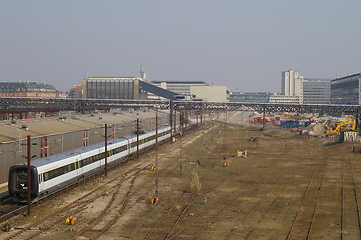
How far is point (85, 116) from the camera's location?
82.4 metres

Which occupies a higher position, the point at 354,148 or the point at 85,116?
the point at 85,116

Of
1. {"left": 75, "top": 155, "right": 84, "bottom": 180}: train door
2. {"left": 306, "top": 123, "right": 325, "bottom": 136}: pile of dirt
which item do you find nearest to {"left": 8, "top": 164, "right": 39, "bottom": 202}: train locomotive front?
{"left": 75, "top": 155, "right": 84, "bottom": 180}: train door

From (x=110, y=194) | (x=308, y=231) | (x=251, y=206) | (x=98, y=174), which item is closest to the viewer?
(x=308, y=231)

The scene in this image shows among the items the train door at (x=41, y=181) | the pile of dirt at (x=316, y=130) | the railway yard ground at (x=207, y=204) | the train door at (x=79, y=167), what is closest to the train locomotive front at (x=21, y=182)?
the train door at (x=41, y=181)

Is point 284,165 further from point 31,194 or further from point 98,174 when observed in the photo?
Answer: point 31,194

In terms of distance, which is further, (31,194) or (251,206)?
(251,206)

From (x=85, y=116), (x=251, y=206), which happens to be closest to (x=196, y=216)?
(x=251, y=206)

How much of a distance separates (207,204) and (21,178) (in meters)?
15.0

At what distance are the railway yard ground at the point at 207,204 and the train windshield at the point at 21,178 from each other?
225cm

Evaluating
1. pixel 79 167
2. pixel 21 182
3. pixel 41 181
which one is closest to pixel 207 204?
pixel 79 167

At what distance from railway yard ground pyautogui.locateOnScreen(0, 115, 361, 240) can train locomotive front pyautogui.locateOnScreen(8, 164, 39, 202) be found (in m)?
1.66

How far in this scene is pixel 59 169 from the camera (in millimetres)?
37562

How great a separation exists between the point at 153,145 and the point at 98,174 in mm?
29661

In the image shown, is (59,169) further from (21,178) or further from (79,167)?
(79,167)
